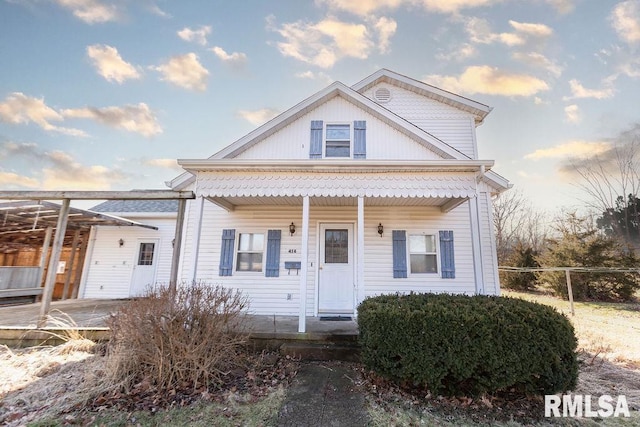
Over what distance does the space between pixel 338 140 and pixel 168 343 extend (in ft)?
19.3

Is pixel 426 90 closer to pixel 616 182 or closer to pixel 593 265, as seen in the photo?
pixel 593 265

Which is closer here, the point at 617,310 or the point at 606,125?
the point at 617,310

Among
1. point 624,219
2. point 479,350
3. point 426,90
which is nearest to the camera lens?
point 479,350

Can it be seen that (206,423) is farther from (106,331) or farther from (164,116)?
(164,116)

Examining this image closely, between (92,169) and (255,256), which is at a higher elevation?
(92,169)

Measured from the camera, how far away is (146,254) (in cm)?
985

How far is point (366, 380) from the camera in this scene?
12.3 feet

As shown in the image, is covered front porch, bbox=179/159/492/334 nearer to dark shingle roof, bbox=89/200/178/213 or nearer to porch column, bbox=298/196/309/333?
porch column, bbox=298/196/309/333

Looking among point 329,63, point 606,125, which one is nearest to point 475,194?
point 329,63

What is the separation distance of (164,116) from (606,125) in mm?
22774

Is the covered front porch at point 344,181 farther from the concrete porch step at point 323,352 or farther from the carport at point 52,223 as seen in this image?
the concrete porch step at point 323,352

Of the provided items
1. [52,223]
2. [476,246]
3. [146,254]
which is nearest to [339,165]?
[476,246]

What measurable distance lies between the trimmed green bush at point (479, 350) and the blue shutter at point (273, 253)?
4266 mm

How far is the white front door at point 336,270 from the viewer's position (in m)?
6.96
